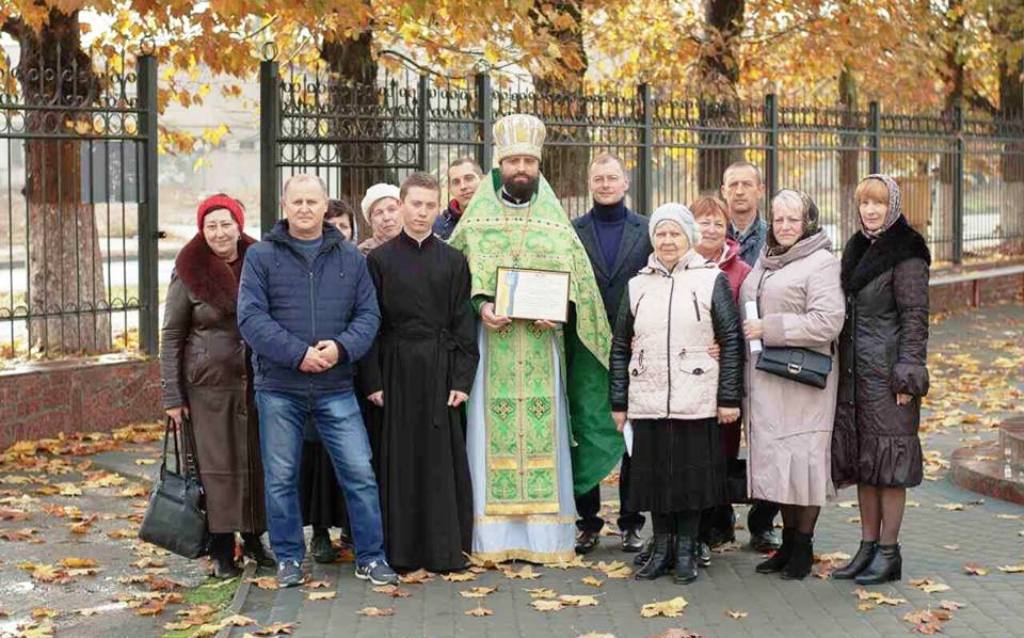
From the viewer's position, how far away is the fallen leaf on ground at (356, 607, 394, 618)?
7.04m

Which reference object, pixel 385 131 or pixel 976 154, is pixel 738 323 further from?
pixel 976 154

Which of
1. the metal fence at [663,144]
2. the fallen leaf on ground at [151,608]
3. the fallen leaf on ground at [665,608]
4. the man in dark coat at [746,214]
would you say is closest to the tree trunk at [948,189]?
the metal fence at [663,144]

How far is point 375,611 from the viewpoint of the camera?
23.2ft

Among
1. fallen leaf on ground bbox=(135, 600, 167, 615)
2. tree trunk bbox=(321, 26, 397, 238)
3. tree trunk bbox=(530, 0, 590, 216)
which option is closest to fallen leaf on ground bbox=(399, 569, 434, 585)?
fallen leaf on ground bbox=(135, 600, 167, 615)

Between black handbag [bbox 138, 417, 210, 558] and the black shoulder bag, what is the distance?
2549 millimetres

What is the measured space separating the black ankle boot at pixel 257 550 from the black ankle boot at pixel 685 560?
5.99 ft

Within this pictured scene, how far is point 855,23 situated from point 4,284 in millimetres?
11748

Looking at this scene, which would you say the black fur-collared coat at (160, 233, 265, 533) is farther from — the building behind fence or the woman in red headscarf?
the building behind fence

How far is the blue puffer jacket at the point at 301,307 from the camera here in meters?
7.46

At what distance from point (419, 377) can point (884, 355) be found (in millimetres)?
2029

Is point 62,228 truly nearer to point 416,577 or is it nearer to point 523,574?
point 416,577

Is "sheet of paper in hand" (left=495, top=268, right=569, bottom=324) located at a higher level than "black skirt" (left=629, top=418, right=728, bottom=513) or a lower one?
higher

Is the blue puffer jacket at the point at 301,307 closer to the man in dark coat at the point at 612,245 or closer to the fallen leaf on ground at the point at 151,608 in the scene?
the fallen leaf on ground at the point at 151,608

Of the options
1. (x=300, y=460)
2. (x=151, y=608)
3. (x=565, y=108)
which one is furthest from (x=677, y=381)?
(x=565, y=108)
